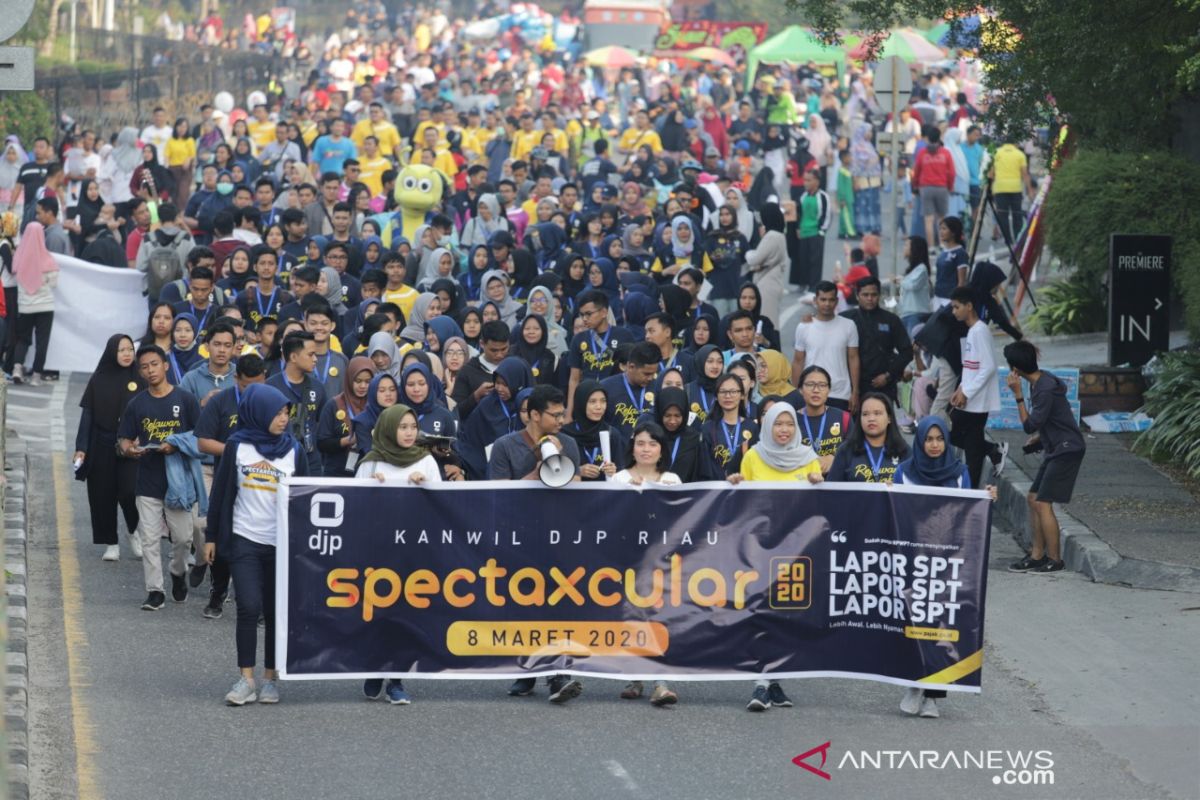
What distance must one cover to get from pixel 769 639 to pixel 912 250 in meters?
9.15

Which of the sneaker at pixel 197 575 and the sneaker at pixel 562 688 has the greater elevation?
the sneaker at pixel 562 688

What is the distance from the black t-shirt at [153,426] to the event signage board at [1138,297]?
8260 millimetres

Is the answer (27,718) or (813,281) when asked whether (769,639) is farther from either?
(813,281)

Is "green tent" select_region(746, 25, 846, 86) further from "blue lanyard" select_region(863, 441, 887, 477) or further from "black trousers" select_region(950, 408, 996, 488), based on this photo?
"blue lanyard" select_region(863, 441, 887, 477)

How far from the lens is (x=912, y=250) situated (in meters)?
19.2

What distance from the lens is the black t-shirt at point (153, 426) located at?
42.4 feet

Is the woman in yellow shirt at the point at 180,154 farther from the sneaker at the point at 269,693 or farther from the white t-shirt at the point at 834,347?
the sneaker at the point at 269,693

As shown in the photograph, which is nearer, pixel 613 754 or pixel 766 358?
pixel 613 754

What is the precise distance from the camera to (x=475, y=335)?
639 inches

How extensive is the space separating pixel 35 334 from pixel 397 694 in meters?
11.4

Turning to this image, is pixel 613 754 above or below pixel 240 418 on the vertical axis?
below

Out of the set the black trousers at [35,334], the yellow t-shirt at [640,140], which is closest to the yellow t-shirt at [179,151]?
the yellow t-shirt at [640,140]

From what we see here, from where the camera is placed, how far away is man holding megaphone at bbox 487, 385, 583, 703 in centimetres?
1074

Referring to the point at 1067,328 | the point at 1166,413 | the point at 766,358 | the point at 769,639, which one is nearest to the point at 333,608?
the point at 769,639
